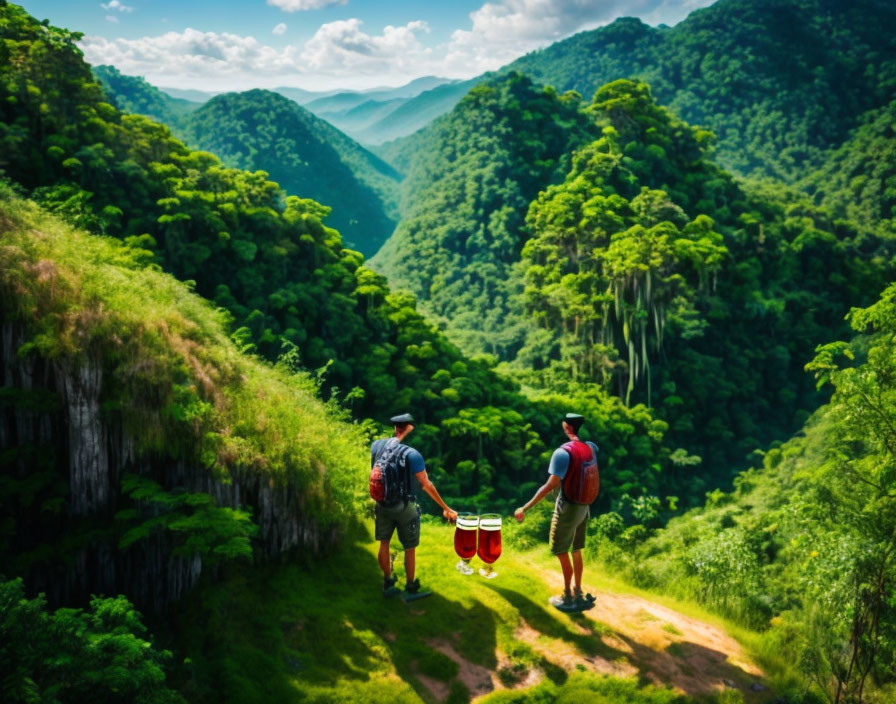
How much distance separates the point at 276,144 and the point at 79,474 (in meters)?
80.5

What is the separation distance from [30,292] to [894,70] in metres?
90.2

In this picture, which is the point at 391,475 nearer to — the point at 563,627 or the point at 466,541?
the point at 466,541

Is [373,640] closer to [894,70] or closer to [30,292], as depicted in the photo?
[30,292]

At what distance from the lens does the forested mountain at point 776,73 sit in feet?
233

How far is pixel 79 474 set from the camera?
19.4 ft

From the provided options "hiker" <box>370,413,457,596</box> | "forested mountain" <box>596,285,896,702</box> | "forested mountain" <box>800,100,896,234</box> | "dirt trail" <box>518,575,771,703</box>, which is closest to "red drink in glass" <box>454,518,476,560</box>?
"hiker" <box>370,413,457,596</box>

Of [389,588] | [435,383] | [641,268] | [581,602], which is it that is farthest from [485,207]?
[389,588]

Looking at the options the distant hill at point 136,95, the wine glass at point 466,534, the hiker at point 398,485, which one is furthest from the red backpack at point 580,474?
the distant hill at point 136,95

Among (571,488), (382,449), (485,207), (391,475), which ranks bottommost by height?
(571,488)

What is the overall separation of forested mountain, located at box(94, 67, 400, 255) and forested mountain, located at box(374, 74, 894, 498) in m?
28.3

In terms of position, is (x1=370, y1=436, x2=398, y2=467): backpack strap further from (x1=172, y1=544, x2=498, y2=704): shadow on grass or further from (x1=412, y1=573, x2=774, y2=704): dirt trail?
(x1=412, y1=573, x2=774, y2=704): dirt trail

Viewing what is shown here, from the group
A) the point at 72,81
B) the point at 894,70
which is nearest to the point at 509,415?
the point at 72,81

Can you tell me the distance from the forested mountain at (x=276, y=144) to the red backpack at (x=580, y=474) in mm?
73766

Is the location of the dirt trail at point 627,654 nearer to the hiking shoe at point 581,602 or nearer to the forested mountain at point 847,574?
the hiking shoe at point 581,602
